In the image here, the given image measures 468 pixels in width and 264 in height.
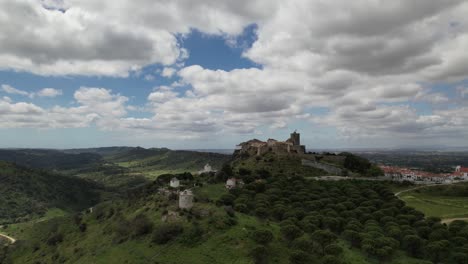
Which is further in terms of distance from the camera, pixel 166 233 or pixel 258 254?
pixel 166 233

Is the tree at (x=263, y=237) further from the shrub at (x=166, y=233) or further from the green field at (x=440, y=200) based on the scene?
the green field at (x=440, y=200)

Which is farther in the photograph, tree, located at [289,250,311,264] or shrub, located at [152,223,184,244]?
shrub, located at [152,223,184,244]

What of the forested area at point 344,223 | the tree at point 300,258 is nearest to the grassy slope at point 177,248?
the forested area at point 344,223

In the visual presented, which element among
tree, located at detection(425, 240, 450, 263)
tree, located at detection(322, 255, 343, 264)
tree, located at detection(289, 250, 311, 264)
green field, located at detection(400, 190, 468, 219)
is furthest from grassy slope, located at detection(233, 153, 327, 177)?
tree, located at detection(322, 255, 343, 264)

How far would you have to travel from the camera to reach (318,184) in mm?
91000

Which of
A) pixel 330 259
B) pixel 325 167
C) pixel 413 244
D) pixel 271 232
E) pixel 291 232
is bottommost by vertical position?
pixel 413 244

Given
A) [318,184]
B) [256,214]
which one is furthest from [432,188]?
[256,214]

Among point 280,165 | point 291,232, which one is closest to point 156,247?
point 291,232

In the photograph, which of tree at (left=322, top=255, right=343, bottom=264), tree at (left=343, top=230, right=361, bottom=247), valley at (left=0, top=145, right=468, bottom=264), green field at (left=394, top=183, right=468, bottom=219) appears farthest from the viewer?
green field at (left=394, top=183, right=468, bottom=219)

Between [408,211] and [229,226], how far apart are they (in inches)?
1530

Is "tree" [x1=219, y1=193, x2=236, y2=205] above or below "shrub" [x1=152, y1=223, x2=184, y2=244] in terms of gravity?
above

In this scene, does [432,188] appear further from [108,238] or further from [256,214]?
[108,238]

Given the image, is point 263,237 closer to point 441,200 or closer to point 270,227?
point 270,227

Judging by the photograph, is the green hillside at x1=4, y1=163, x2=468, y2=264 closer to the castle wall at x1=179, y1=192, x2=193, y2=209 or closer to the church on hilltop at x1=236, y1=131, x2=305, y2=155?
the castle wall at x1=179, y1=192, x2=193, y2=209
